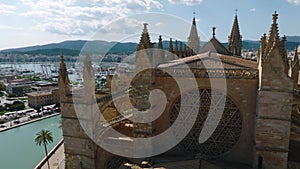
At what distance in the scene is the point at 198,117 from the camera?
11.2m

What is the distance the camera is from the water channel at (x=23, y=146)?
2639 cm

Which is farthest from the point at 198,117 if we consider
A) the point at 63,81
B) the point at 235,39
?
the point at 235,39

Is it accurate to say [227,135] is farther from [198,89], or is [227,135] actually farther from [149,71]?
[149,71]

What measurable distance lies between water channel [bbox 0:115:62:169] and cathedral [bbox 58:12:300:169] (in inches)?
651

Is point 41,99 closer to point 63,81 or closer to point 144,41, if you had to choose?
point 63,81

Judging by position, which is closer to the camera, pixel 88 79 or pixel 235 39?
pixel 88 79

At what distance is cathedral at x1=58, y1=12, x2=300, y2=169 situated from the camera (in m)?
9.47

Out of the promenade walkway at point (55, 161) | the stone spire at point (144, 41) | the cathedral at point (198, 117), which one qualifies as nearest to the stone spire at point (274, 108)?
the cathedral at point (198, 117)

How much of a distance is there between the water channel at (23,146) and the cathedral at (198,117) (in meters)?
16.5

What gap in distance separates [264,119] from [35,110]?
5179cm

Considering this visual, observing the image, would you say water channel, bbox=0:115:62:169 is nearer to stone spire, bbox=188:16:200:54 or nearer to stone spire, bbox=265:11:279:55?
stone spire, bbox=188:16:200:54

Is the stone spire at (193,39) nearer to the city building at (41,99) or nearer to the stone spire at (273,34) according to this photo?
the stone spire at (273,34)

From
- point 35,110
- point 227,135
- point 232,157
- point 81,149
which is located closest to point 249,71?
point 227,135

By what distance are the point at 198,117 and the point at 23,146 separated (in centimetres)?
2940
